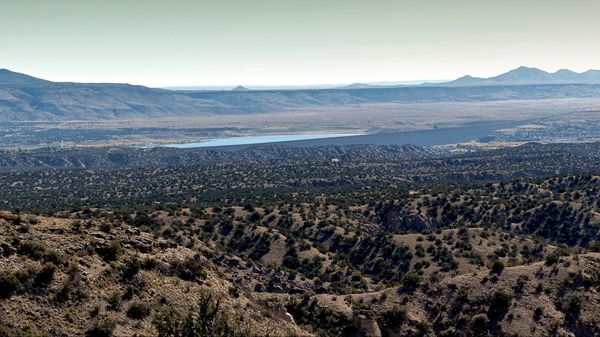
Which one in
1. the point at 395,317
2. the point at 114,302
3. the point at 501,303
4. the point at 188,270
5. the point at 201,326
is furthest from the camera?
the point at 501,303

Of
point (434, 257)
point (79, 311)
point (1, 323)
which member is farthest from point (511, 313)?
point (1, 323)

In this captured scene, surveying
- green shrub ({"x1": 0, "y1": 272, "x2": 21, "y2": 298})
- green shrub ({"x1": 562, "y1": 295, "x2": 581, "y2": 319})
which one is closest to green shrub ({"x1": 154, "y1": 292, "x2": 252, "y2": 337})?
green shrub ({"x1": 0, "y1": 272, "x2": 21, "y2": 298})

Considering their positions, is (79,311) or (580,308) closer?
(79,311)

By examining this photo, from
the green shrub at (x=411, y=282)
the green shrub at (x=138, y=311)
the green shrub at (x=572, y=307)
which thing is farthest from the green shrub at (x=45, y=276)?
the green shrub at (x=572, y=307)

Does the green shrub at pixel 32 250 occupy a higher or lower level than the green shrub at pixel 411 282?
higher

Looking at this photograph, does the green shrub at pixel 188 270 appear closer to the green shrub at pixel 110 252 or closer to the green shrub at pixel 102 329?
the green shrub at pixel 110 252

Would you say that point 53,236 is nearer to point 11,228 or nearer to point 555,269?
point 11,228

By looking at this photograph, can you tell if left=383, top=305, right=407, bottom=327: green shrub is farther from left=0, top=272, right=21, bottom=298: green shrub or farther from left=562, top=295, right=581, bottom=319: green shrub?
left=0, top=272, right=21, bottom=298: green shrub

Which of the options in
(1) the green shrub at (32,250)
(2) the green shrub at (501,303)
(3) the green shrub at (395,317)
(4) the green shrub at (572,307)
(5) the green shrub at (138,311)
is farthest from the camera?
(2) the green shrub at (501,303)

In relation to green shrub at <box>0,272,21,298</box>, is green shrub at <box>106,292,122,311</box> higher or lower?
lower

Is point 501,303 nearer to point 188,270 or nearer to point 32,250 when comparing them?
point 188,270

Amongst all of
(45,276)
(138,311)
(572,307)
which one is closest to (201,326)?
(138,311)
